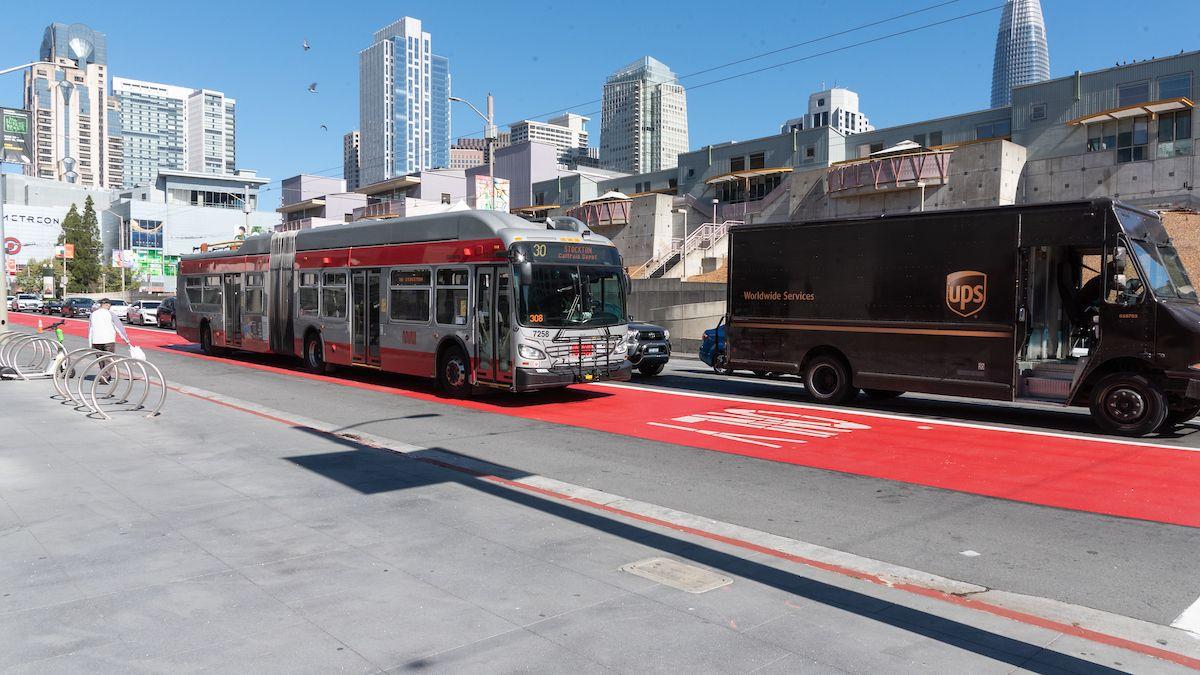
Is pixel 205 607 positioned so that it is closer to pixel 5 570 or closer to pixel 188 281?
pixel 5 570

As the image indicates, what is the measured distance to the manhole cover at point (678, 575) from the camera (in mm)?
5320

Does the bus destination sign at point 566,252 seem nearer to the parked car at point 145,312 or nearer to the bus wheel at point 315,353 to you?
the bus wheel at point 315,353

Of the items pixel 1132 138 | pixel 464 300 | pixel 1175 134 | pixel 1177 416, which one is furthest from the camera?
pixel 1132 138

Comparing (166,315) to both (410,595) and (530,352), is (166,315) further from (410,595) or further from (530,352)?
(410,595)

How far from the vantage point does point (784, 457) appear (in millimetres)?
10039

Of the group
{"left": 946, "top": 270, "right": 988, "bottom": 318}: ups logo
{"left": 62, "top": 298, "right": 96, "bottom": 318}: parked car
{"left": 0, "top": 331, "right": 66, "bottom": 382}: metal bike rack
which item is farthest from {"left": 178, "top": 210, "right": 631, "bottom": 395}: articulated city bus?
{"left": 62, "top": 298, "right": 96, "bottom": 318}: parked car

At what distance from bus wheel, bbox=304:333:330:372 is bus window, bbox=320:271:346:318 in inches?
30.1

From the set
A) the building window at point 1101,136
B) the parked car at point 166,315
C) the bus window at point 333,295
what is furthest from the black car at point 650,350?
the parked car at point 166,315

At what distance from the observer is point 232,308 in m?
23.7

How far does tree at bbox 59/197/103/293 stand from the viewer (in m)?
99.7

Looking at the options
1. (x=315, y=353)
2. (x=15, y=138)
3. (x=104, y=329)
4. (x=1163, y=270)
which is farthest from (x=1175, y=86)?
(x=15, y=138)

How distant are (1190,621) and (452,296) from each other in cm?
1239

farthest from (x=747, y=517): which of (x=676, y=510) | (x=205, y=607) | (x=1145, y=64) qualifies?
(x=1145, y=64)

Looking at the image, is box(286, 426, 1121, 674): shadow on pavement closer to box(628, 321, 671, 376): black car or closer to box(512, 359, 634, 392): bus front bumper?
box(512, 359, 634, 392): bus front bumper
